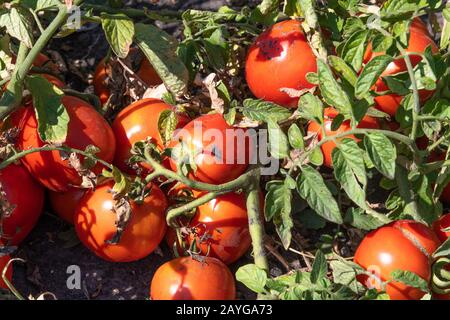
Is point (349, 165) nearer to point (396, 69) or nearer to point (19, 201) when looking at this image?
point (396, 69)

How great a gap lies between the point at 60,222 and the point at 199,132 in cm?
43

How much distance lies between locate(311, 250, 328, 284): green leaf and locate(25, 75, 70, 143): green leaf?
1.89 feet

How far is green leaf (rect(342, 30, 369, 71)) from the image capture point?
169cm

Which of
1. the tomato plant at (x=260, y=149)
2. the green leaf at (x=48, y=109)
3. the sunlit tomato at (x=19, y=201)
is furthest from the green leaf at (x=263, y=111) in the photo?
the sunlit tomato at (x=19, y=201)

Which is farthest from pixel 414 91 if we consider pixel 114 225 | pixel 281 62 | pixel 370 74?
pixel 114 225

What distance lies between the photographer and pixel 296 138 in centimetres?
166

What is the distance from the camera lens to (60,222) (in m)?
1.89

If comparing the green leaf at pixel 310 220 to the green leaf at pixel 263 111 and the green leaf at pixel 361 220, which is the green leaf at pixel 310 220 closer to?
the green leaf at pixel 361 220

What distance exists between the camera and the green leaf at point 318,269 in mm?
1526

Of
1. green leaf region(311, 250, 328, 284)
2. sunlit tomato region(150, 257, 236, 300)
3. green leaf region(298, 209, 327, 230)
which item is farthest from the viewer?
green leaf region(298, 209, 327, 230)

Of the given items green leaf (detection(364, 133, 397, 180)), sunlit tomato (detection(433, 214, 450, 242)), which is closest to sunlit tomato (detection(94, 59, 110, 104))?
green leaf (detection(364, 133, 397, 180))

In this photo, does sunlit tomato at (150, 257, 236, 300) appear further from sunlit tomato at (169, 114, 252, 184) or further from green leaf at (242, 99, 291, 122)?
green leaf at (242, 99, 291, 122)
